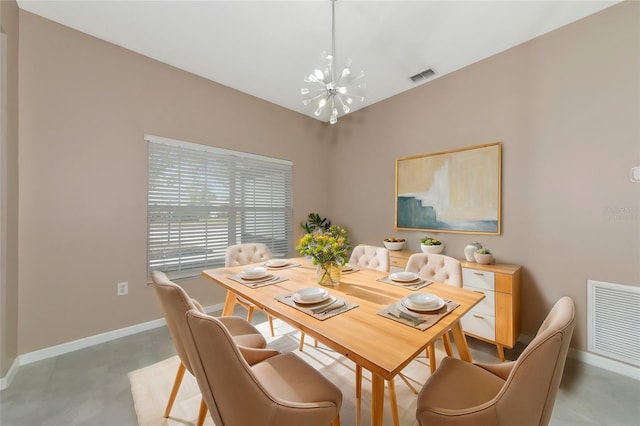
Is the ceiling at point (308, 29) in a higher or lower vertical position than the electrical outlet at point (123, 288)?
higher

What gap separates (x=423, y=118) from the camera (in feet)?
10.2

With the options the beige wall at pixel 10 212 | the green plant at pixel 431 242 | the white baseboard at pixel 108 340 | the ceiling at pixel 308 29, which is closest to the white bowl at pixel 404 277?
the green plant at pixel 431 242

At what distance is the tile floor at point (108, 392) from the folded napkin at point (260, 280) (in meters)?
0.98

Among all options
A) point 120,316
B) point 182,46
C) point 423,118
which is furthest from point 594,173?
point 120,316

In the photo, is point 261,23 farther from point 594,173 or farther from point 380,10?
point 594,173

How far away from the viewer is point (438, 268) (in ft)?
6.39

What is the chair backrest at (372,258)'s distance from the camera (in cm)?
225

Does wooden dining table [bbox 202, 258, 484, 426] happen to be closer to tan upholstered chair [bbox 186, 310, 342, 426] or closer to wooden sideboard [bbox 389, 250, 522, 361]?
tan upholstered chair [bbox 186, 310, 342, 426]

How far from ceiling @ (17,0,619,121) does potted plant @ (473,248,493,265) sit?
2048 mm

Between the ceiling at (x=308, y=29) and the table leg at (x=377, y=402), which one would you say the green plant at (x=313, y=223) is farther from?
the table leg at (x=377, y=402)

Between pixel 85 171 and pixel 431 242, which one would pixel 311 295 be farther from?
pixel 85 171

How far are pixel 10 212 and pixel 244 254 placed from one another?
176cm

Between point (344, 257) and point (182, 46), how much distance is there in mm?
2637

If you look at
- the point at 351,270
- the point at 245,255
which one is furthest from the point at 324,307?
the point at 245,255
